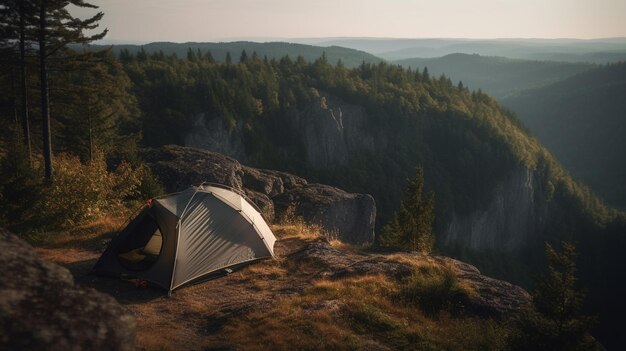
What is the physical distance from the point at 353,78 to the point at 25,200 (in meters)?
108

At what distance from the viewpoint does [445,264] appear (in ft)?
53.0

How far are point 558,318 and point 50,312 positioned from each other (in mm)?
8404

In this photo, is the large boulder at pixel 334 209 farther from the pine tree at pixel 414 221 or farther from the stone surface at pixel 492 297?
the stone surface at pixel 492 297

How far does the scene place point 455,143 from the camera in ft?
373

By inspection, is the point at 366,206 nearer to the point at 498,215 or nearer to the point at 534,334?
the point at 534,334

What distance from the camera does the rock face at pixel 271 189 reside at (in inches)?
983

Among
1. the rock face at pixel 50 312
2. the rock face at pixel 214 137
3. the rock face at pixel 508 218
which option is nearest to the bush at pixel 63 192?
the rock face at pixel 50 312

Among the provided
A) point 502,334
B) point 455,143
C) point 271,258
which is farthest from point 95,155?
point 455,143

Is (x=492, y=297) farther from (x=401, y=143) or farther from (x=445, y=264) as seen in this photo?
(x=401, y=143)

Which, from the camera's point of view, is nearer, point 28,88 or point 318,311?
point 318,311

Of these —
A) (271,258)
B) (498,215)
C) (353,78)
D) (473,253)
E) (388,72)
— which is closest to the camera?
(271,258)

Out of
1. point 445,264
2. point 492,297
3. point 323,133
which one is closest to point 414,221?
point 445,264

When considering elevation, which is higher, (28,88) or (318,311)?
(28,88)

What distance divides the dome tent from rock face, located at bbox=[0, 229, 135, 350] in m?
7.05
